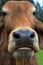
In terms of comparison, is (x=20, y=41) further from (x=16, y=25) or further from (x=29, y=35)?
(x=16, y=25)

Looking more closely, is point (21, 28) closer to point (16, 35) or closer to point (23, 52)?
point (16, 35)

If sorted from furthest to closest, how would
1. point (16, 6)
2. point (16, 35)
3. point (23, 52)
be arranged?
point (16, 6) < point (23, 52) < point (16, 35)

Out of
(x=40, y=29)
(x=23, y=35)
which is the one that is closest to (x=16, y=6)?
(x=40, y=29)

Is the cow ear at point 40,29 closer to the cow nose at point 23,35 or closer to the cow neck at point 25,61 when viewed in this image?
the cow neck at point 25,61

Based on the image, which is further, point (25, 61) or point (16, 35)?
point (25, 61)

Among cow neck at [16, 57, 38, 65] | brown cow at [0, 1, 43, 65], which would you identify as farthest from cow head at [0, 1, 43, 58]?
cow neck at [16, 57, 38, 65]

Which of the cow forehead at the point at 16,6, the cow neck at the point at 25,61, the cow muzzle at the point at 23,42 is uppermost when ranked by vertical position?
the cow forehead at the point at 16,6

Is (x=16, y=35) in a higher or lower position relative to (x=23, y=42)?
higher

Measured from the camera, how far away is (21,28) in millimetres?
6137

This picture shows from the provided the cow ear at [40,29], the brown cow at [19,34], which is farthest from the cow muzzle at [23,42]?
the cow ear at [40,29]

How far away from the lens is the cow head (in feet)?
19.5

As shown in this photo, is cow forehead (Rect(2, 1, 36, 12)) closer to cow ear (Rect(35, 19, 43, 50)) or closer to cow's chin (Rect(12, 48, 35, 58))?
cow ear (Rect(35, 19, 43, 50))

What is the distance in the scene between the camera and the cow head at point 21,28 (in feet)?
19.5

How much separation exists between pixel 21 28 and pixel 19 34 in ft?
0.86
